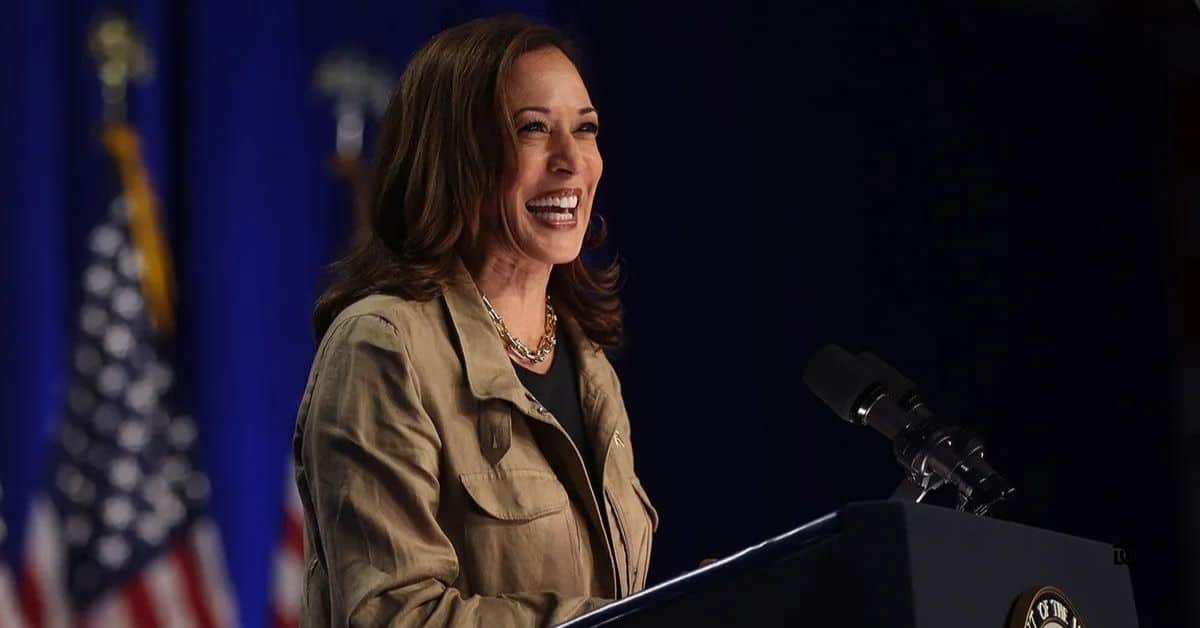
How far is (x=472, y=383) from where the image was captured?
175 centimetres

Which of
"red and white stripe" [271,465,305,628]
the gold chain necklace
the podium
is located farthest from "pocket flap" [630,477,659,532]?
"red and white stripe" [271,465,305,628]

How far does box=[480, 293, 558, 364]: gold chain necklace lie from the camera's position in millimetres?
1886

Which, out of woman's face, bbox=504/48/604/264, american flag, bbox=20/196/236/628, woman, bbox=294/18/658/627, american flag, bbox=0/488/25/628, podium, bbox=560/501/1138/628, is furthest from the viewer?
american flag, bbox=20/196/236/628

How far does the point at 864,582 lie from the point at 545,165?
954 millimetres

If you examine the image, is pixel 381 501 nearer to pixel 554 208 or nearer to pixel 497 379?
pixel 497 379

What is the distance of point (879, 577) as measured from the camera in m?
1.02

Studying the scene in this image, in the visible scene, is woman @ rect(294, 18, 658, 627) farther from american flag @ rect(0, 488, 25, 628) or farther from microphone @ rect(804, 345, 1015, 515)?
american flag @ rect(0, 488, 25, 628)

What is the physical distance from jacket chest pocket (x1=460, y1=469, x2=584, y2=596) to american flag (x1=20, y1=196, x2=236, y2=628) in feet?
6.96

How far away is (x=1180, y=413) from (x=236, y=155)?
7.69ft

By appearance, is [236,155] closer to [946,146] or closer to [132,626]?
[132,626]

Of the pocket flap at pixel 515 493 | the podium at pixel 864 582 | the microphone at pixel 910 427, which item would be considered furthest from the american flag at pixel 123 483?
the podium at pixel 864 582

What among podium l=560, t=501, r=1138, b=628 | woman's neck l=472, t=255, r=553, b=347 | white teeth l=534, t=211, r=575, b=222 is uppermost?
white teeth l=534, t=211, r=575, b=222

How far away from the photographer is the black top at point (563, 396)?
189 centimetres

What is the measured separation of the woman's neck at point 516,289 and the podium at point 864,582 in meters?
0.80
